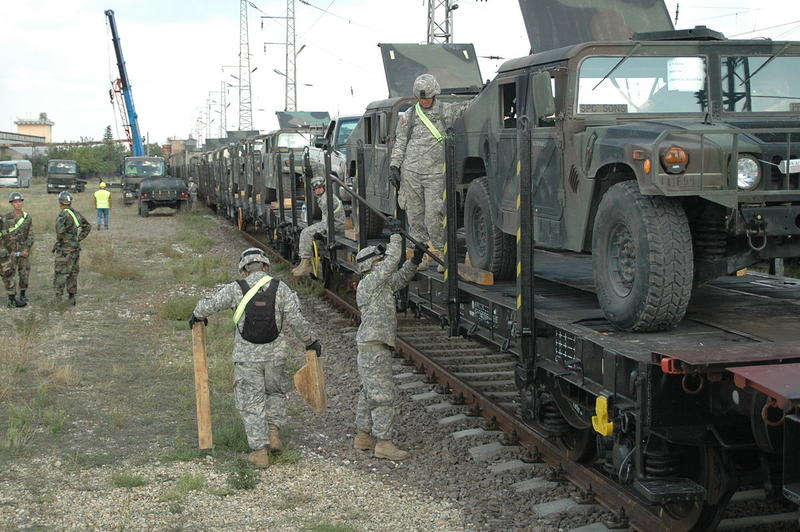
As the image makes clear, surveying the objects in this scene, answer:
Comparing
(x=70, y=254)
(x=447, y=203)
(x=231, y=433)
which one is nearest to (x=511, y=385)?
(x=447, y=203)

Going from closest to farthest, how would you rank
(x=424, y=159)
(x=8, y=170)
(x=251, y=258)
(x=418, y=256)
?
(x=251, y=258), (x=418, y=256), (x=424, y=159), (x=8, y=170)

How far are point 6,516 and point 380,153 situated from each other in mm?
6556

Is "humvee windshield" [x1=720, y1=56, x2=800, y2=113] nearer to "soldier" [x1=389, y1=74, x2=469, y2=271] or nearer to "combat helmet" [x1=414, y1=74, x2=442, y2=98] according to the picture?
"soldier" [x1=389, y1=74, x2=469, y2=271]

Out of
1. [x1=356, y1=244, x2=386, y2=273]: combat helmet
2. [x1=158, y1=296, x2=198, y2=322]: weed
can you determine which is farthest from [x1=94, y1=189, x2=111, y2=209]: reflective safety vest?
[x1=356, y1=244, x2=386, y2=273]: combat helmet

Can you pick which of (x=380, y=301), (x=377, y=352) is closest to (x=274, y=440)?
(x=377, y=352)

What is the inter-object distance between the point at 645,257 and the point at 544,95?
5.11 feet

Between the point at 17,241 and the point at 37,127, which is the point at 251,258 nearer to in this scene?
the point at 17,241

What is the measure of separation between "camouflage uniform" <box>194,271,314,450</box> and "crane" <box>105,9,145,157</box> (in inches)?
1942

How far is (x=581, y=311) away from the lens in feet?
22.4

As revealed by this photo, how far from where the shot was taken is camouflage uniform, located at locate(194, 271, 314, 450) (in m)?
7.23

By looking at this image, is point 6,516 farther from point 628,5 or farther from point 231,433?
point 628,5

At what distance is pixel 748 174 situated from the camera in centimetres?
554

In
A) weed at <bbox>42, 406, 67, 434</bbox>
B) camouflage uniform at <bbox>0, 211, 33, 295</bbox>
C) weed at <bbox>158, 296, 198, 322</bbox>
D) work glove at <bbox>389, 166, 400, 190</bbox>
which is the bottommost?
weed at <bbox>42, 406, 67, 434</bbox>

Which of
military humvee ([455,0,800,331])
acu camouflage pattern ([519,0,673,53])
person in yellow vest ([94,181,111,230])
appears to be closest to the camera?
military humvee ([455,0,800,331])
